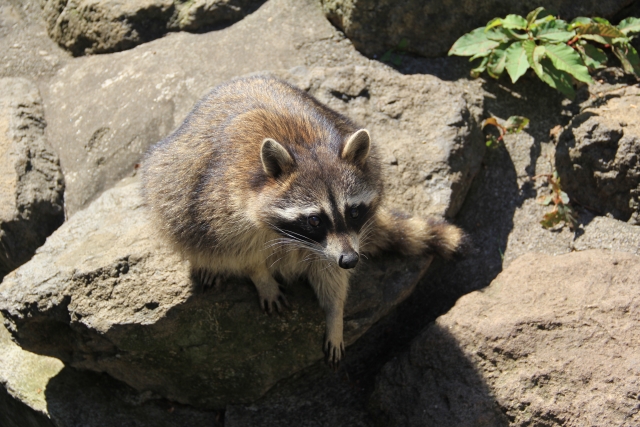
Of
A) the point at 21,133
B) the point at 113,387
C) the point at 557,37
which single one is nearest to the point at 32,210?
the point at 21,133

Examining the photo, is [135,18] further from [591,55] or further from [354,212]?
[591,55]

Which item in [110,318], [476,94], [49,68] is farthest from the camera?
[49,68]

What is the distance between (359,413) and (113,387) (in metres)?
1.58

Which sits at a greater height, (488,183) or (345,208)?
(345,208)

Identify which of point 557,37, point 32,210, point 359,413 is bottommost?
point 359,413

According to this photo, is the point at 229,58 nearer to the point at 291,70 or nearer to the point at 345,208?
the point at 291,70

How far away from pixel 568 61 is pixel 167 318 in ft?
10.5

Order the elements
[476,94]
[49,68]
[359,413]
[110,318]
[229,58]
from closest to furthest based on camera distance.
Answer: [110,318]
[359,413]
[476,94]
[229,58]
[49,68]

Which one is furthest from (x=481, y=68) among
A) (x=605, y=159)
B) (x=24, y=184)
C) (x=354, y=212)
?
(x=24, y=184)

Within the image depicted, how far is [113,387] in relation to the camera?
4320mm

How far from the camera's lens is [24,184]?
4.93 metres

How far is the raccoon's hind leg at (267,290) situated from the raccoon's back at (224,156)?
0.35 meters

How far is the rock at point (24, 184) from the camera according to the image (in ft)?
15.8

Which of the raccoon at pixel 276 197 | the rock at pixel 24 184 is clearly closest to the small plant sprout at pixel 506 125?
the raccoon at pixel 276 197
